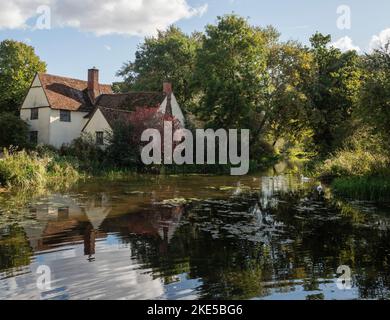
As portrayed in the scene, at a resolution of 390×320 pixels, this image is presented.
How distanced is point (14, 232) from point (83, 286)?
506 centimetres

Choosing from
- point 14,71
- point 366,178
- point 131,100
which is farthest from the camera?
point 14,71

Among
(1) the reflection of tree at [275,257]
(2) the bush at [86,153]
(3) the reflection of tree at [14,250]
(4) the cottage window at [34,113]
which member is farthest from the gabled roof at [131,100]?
(3) the reflection of tree at [14,250]

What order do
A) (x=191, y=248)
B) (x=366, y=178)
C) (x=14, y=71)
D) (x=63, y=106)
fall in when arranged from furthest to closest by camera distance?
(x=14, y=71) → (x=63, y=106) → (x=366, y=178) → (x=191, y=248)

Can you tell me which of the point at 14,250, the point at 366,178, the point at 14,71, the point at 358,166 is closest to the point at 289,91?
the point at 358,166

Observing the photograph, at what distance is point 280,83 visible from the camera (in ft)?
142

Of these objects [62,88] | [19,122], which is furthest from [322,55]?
[19,122]

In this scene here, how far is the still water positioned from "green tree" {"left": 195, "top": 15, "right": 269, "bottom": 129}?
2351cm

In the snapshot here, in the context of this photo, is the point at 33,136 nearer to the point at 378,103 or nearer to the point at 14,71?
the point at 14,71

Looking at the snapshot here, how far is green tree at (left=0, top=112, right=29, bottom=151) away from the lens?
34938mm

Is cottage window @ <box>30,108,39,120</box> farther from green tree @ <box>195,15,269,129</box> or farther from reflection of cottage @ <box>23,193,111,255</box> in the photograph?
reflection of cottage @ <box>23,193,111,255</box>

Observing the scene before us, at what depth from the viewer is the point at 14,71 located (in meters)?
46.6

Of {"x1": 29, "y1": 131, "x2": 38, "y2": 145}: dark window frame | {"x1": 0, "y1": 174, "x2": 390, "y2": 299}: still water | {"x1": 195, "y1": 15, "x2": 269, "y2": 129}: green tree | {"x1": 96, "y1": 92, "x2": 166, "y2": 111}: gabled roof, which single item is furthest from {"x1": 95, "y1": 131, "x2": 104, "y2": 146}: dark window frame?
{"x1": 0, "y1": 174, "x2": 390, "y2": 299}: still water

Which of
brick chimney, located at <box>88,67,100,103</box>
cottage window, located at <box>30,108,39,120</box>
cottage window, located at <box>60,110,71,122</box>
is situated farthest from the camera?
brick chimney, located at <box>88,67,100,103</box>

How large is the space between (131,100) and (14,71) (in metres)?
15.7
